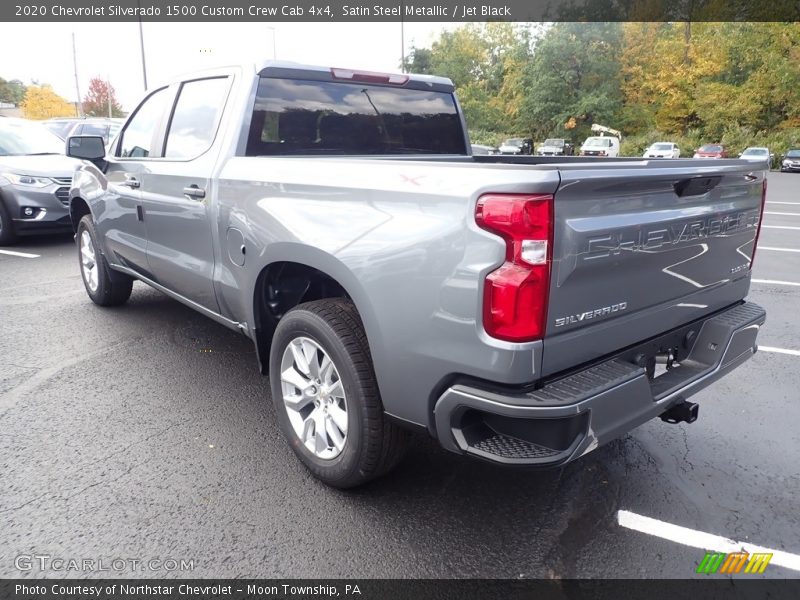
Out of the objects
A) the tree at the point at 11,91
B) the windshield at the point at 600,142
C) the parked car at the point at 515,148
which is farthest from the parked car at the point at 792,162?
the tree at the point at 11,91

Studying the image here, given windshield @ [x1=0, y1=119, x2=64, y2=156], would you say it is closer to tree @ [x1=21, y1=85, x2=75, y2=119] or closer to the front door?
the front door

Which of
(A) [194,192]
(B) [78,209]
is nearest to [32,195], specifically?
(B) [78,209]

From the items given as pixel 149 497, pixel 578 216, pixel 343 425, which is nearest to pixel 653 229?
pixel 578 216

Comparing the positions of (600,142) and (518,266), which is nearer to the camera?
(518,266)

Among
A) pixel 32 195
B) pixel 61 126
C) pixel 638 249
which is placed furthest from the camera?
pixel 61 126

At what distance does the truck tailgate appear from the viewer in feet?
6.92

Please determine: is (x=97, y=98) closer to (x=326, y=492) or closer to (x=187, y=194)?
(x=187, y=194)

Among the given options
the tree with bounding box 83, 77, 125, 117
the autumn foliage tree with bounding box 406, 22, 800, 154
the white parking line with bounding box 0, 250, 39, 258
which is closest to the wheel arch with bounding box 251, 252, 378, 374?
the white parking line with bounding box 0, 250, 39, 258

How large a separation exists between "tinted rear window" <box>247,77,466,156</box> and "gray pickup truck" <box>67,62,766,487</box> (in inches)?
0.6

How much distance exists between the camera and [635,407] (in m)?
2.32

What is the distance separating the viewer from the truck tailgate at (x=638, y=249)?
2109mm
